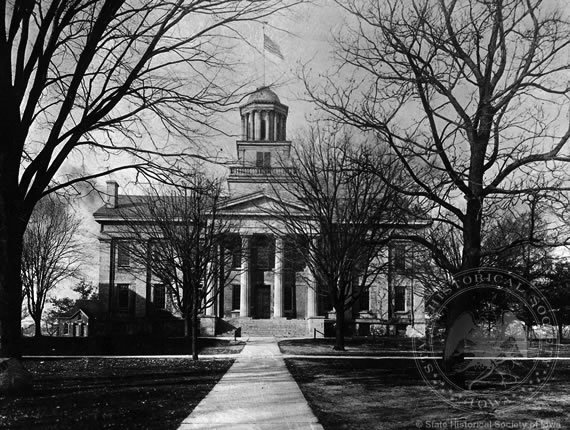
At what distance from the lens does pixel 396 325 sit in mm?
54125

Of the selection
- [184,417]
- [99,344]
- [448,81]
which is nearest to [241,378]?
[184,417]

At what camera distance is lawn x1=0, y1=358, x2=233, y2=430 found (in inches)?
328

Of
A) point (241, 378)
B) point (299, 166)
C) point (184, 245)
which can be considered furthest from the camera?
point (299, 166)

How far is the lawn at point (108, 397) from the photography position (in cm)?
834

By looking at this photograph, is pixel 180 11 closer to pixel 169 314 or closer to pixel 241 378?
pixel 241 378

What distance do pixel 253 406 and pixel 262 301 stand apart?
49765 mm

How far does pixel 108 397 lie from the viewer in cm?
1069

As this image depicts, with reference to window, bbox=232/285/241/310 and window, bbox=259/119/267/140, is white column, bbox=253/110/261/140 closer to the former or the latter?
window, bbox=259/119/267/140

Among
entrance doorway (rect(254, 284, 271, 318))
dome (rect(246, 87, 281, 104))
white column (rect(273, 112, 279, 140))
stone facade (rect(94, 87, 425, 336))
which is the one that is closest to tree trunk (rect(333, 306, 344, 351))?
stone facade (rect(94, 87, 425, 336))

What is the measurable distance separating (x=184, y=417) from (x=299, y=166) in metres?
19.3

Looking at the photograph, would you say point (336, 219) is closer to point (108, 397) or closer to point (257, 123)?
point (108, 397)

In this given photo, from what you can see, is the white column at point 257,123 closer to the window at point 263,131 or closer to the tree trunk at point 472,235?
the window at point 263,131

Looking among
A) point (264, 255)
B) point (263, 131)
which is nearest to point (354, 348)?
point (264, 255)

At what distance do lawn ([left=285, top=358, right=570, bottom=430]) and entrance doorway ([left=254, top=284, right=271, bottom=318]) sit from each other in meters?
42.7
